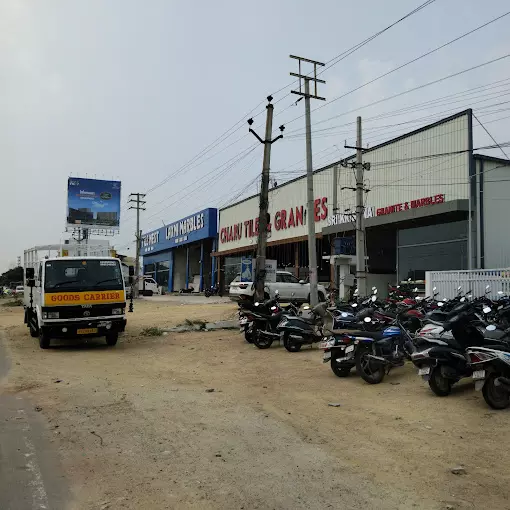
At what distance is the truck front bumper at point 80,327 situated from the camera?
499 inches

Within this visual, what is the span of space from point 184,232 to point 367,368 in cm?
4991

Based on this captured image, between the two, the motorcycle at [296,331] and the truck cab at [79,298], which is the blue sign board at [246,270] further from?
the motorcycle at [296,331]

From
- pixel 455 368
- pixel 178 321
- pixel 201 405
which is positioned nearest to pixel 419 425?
→ pixel 455 368

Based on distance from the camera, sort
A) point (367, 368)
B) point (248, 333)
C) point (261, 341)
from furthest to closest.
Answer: point (248, 333)
point (261, 341)
point (367, 368)

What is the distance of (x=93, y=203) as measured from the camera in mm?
53688

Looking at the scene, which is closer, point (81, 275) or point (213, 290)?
point (81, 275)

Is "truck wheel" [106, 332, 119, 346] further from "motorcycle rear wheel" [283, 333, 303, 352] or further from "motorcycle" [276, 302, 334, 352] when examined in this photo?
"motorcycle rear wheel" [283, 333, 303, 352]

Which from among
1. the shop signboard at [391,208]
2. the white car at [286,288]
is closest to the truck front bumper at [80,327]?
the white car at [286,288]

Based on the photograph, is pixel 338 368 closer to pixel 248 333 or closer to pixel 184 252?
pixel 248 333

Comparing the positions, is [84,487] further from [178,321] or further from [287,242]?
[287,242]

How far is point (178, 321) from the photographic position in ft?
64.7

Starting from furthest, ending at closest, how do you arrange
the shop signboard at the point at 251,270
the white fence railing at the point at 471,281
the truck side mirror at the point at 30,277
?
the shop signboard at the point at 251,270 < the white fence railing at the point at 471,281 < the truck side mirror at the point at 30,277

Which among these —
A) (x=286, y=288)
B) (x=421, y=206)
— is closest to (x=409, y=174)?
(x=421, y=206)

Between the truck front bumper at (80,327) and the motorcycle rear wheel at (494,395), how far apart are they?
9324 millimetres
